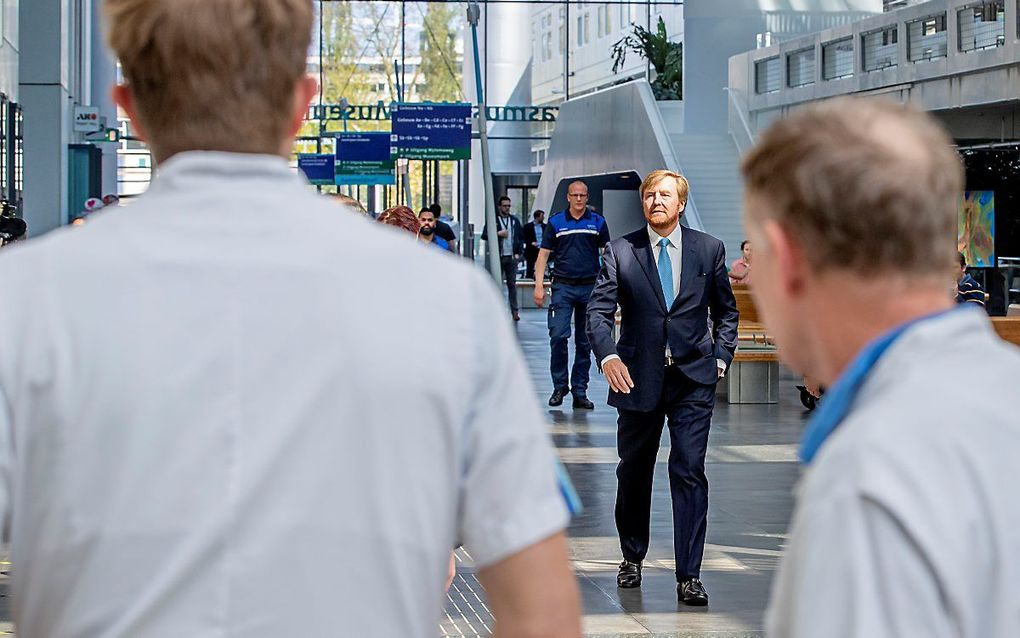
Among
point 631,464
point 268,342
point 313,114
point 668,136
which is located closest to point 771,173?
point 268,342

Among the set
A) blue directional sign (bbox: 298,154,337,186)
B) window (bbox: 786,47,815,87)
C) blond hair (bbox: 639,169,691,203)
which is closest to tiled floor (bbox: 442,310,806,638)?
blond hair (bbox: 639,169,691,203)

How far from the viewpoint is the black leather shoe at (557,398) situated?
16.0 metres

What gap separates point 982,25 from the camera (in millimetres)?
21641

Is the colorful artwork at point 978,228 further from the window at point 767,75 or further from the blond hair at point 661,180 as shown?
the blond hair at point 661,180

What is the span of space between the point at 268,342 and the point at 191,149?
26 cm

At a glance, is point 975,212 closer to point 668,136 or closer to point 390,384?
point 668,136

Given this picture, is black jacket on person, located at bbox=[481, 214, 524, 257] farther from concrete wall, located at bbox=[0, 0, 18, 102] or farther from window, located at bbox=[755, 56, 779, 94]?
concrete wall, located at bbox=[0, 0, 18, 102]

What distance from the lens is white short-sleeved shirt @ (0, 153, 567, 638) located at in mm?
1831

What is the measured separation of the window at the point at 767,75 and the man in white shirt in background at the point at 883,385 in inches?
1178

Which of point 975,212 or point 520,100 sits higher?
point 520,100

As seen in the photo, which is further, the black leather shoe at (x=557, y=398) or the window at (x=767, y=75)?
the window at (x=767, y=75)

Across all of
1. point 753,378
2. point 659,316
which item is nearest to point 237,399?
point 659,316

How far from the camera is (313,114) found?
59250 mm

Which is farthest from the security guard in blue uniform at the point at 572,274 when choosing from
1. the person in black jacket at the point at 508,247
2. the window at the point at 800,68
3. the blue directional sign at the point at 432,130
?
the blue directional sign at the point at 432,130
